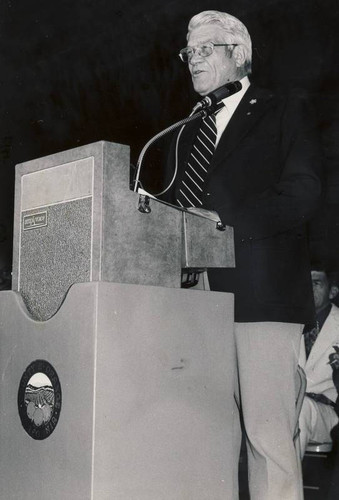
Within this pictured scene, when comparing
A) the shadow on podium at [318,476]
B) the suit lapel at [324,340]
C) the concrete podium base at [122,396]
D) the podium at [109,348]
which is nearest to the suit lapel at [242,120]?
the podium at [109,348]

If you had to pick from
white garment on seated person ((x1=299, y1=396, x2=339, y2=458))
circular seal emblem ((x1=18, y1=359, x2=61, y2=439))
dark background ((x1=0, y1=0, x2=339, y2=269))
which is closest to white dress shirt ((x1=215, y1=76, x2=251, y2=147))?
circular seal emblem ((x1=18, y1=359, x2=61, y2=439))

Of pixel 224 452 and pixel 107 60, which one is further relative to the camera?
pixel 107 60

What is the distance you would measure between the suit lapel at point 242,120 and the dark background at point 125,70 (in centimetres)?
162

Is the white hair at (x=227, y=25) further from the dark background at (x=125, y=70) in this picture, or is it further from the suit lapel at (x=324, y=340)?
the suit lapel at (x=324, y=340)

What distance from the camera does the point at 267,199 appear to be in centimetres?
154

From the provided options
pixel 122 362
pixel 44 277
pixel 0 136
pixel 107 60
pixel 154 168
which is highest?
pixel 107 60

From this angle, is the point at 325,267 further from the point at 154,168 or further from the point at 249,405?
the point at 249,405

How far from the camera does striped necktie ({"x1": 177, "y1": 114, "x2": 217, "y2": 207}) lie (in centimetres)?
167

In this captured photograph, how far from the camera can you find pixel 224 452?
141 cm

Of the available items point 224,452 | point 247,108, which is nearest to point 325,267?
point 247,108

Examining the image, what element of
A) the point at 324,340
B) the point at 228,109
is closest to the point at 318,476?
the point at 324,340

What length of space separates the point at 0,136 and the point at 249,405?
276 cm

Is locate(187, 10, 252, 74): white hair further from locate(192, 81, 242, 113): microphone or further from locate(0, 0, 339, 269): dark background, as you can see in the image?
locate(0, 0, 339, 269): dark background

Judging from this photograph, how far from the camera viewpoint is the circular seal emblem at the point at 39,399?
1.29m
